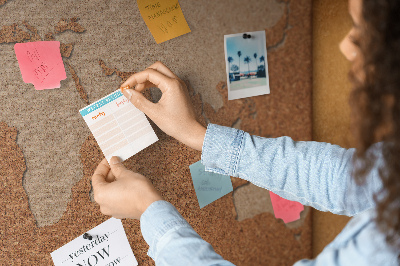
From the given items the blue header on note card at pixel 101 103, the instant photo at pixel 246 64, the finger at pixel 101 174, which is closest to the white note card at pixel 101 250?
the finger at pixel 101 174

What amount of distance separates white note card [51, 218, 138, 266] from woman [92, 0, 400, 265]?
11 cm

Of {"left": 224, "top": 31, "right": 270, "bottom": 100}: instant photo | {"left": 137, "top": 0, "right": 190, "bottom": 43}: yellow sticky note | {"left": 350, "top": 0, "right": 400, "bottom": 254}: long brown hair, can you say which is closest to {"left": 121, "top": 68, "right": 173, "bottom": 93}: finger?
{"left": 137, "top": 0, "right": 190, "bottom": 43}: yellow sticky note

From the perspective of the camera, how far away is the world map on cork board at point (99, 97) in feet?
2.13

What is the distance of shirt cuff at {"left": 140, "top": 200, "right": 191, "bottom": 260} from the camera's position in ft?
1.80

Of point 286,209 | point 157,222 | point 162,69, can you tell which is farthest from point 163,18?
point 286,209

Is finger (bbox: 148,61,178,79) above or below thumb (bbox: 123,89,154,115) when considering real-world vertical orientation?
above

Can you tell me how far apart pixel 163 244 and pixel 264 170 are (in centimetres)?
27

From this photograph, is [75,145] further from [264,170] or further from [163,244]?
[264,170]

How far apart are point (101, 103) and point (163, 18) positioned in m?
0.24

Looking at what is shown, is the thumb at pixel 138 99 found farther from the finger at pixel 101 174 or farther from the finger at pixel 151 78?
the finger at pixel 101 174

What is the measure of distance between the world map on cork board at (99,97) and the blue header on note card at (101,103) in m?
0.02

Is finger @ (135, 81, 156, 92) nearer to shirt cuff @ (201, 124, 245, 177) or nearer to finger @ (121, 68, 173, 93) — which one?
finger @ (121, 68, 173, 93)

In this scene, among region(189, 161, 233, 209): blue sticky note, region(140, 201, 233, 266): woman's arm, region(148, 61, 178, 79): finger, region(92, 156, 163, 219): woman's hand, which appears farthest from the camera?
region(189, 161, 233, 209): blue sticky note

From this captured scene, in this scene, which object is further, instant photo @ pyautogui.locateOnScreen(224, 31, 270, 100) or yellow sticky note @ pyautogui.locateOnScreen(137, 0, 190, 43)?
instant photo @ pyautogui.locateOnScreen(224, 31, 270, 100)
